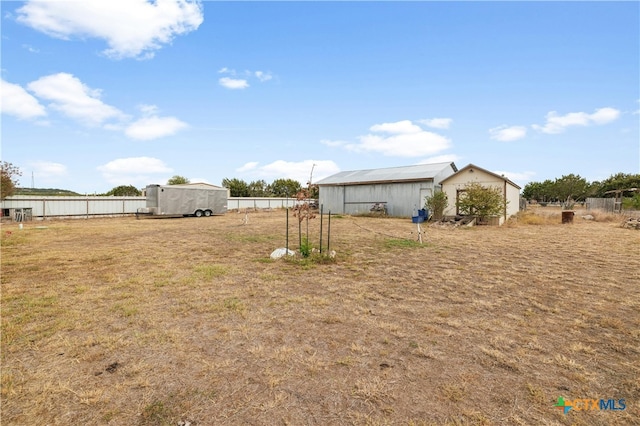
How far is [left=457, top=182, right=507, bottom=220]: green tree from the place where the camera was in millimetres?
17656

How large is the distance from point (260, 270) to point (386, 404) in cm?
511

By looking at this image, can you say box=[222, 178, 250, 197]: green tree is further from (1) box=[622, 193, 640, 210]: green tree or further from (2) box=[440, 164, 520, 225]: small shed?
(1) box=[622, 193, 640, 210]: green tree

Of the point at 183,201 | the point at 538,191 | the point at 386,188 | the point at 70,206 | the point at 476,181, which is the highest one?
the point at 538,191

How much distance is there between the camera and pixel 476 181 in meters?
20.5

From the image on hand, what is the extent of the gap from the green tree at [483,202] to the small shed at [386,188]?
391 cm

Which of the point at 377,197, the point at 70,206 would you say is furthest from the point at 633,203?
the point at 70,206

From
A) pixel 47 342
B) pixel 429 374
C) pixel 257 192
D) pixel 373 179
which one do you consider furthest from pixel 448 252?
pixel 257 192

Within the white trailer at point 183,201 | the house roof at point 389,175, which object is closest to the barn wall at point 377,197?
the house roof at point 389,175

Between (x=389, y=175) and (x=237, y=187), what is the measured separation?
39.4 meters

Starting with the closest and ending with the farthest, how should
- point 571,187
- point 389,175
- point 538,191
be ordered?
point 389,175 → point 571,187 → point 538,191

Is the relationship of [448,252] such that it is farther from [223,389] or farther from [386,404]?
[223,389]

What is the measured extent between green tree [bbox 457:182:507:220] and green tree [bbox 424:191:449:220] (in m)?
1.97

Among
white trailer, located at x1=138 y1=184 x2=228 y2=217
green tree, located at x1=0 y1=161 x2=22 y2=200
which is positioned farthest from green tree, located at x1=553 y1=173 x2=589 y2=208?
green tree, located at x1=0 y1=161 x2=22 y2=200

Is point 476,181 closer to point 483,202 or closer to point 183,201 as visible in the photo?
point 483,202
